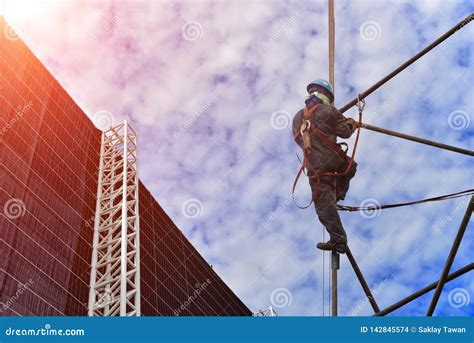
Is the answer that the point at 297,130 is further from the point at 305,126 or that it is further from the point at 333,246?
the point at 333,246

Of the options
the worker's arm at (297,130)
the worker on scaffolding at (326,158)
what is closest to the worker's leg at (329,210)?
the worker on scaffolding at (326,158)

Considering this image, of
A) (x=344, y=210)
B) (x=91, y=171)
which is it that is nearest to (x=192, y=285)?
(x=91, y=171)

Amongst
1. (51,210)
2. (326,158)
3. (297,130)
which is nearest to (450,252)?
(326,158)

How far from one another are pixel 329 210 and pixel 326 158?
59 centimetres

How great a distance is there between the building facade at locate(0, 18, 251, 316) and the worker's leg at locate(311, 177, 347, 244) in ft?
37.4

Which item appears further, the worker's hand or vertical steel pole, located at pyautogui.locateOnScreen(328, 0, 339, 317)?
the worker's hand

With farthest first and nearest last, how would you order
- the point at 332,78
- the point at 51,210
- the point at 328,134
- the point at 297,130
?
1. the point at 51,210
2. the point at 332,78
3. the point at 297,130
4. the point at 328,134

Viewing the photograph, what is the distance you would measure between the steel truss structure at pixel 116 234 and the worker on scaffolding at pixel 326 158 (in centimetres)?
1331

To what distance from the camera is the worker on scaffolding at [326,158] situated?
20.6ft

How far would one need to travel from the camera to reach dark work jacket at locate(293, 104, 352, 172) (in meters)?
6.32

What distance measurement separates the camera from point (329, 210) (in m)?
6.21

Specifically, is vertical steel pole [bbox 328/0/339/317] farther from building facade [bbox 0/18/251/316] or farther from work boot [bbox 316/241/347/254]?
building facade [bbox 0/18/251/316]

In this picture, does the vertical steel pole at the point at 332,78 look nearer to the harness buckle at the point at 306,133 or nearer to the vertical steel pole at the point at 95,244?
the harness buckle at the point at 306,133

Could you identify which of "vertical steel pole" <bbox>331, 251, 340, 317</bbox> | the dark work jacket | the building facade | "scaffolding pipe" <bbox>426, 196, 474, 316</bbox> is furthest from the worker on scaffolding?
the building facade
